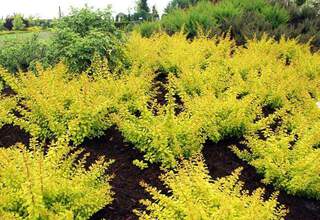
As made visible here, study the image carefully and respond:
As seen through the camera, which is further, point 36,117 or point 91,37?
point 91,37

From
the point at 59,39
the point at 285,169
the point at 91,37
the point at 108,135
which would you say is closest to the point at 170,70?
the point at 91,37

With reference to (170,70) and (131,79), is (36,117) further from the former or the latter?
(170,70)

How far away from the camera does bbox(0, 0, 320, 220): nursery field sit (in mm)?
3545

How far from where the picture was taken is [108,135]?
5.55 metres

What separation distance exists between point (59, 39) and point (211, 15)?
16.7ft

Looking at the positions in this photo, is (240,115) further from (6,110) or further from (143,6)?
(143,6)

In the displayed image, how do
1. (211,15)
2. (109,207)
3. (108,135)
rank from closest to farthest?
(109,207)
(108,135)
(211,15)

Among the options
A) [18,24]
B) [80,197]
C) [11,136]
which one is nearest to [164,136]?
[80,197]

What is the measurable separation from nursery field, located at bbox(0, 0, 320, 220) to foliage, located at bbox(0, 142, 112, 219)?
1 centimetres

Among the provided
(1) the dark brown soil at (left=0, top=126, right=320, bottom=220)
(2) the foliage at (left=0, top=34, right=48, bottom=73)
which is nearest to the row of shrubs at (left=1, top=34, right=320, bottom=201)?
(1) the dark brown soil at (left=0, top=126, right=320, bottom=220)

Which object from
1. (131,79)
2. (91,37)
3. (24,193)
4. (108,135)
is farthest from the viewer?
(91,37)

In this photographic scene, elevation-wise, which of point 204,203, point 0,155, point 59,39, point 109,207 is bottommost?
point 109,207

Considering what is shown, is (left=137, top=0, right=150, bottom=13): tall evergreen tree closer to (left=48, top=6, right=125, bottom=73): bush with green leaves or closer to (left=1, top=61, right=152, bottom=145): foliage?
(left=48, top=6, right=125, bottom=73): bush with green leaves

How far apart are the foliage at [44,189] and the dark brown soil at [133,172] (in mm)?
372
